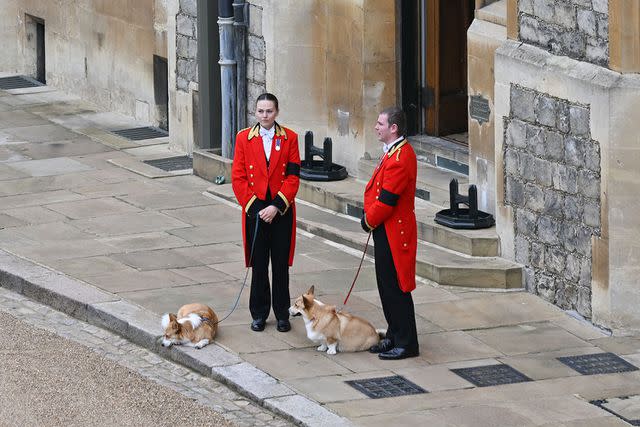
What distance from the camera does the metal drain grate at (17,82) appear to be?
22750mm

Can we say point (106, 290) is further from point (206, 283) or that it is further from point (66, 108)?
point (66, 108)

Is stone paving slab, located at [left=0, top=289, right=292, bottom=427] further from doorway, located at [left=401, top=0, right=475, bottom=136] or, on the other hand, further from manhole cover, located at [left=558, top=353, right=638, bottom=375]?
doorway, located at [left=401, top=0, right=475, bottom=136]

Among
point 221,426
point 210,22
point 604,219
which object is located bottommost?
point 221,426

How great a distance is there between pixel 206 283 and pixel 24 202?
3.48 meters

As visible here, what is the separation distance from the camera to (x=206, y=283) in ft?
45.2

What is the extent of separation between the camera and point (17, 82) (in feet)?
75.5

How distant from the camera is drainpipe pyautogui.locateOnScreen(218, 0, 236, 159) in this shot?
57.3 feet

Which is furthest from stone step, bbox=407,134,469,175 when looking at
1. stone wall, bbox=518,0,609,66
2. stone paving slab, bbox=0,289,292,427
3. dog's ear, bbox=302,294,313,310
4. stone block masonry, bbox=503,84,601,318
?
stone paving slab, bbox=0,289,292,427

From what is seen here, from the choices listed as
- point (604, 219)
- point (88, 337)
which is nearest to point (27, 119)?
point (88, 337)

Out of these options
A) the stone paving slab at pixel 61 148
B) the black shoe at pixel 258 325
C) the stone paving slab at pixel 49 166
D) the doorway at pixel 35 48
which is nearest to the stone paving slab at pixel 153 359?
the black shoe at pixel 258 325

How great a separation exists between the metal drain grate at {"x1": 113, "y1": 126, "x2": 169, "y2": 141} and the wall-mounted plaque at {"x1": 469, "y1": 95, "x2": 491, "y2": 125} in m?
5.87

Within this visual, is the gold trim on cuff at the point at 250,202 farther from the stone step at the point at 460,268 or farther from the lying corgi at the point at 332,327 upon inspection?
the stone step at the point at 460,268

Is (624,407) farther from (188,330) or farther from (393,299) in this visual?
(188,330)

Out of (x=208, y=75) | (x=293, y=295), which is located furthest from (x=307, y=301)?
(x=208, y=75)
